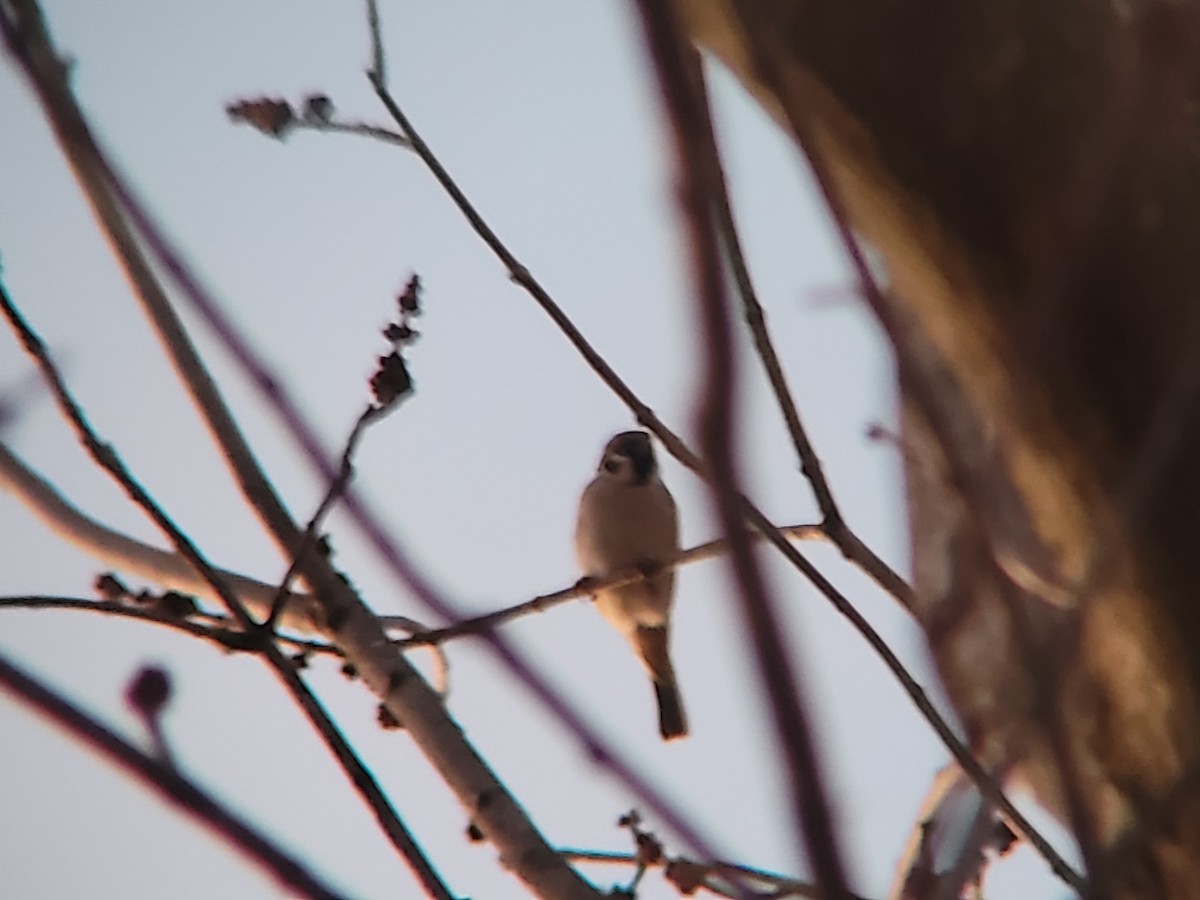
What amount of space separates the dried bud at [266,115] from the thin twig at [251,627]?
53 cm

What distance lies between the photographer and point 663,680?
3.94 metres

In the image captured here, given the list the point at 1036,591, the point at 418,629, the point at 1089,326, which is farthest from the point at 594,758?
the point at 418,629

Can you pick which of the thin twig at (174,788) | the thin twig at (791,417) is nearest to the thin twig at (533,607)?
the thin twig at (791,417)

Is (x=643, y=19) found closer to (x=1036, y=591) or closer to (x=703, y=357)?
(x=703, y=357)

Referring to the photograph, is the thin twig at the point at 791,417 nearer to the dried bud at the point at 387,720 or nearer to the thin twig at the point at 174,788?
the thin twig at the point at 174,788

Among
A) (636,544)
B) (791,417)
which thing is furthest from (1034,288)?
(636,544)

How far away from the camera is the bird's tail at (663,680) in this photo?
12.7 feet

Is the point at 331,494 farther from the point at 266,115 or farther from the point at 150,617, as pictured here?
the point at 266,115

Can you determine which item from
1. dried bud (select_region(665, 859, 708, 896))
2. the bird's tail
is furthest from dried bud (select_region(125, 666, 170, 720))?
the bird's tail

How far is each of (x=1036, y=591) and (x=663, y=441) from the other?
0.50 metres

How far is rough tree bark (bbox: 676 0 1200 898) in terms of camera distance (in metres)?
0.84

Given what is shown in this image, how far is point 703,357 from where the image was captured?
13.5 inches

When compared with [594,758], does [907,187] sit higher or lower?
higher

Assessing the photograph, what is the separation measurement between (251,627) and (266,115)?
658 millimetres
